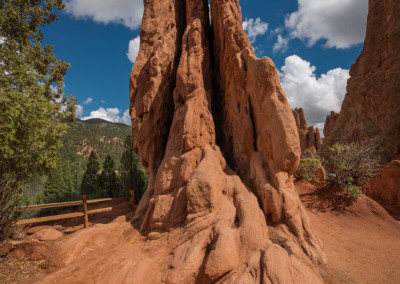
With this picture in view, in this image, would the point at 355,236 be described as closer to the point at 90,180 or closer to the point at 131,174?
the point at 131,174

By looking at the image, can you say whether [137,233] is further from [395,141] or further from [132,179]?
[395,141]

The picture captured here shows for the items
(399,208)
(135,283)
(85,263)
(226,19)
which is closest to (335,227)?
(399,208)

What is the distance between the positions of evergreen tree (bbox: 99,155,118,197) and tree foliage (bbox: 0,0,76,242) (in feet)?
34.6

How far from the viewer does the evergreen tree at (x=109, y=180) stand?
19.7 m

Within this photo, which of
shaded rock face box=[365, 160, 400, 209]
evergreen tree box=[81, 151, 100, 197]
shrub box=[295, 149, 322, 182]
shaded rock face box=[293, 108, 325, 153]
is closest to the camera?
shaded rock face box=[365, 160, 400, 209]

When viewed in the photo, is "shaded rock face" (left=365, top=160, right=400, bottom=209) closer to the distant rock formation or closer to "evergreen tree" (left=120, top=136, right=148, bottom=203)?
"evergreen tree" (left=120, top=136, right=148, bottom=203)

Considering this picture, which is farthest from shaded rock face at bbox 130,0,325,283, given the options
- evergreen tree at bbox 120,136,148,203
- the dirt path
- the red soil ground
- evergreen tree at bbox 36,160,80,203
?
evergreen tree at bbox 36,160,80,203

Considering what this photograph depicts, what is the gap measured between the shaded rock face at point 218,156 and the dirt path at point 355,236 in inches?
30.0

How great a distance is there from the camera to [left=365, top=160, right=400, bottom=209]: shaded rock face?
841 centimetres

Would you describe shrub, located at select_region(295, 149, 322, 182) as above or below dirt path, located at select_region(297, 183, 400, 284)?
above

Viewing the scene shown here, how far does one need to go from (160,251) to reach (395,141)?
16.1 meters

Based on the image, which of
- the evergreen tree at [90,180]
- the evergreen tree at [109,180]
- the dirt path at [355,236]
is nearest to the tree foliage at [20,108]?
the dirt path at [355,236]

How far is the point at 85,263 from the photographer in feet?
17.0

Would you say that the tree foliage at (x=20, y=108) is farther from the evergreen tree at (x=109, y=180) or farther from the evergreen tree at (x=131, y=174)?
the evergreen tree at (x=109, y=180)
